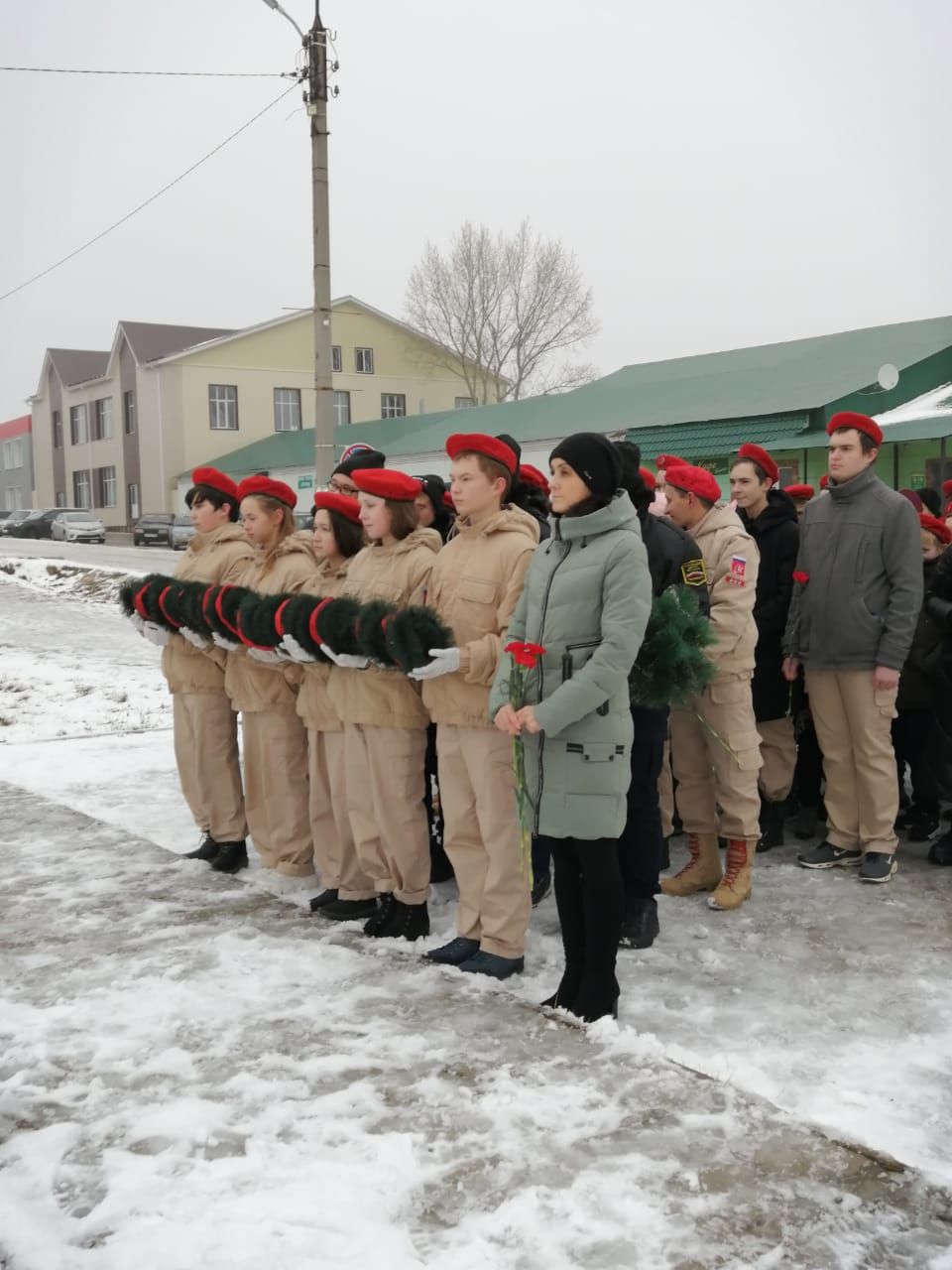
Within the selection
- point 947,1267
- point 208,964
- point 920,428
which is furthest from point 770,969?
point 920,428

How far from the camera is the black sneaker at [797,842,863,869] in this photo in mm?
5492

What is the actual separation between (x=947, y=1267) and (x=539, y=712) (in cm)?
178

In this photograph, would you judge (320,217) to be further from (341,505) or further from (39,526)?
(39,526)

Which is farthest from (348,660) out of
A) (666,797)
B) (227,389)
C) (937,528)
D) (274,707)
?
(227,389)

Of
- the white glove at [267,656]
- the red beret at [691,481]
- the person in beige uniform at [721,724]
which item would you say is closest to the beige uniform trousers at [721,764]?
the person in beige uniform at [721,724]

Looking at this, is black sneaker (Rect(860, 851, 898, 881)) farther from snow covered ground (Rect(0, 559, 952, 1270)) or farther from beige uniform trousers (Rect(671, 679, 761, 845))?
beige uniform trousers (Rect(671, 679, 761, 845))

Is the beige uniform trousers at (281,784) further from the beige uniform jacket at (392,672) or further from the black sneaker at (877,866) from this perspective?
the black sneaker at (877,866)

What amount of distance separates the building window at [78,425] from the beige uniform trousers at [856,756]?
50231 mm

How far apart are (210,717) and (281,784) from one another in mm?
624

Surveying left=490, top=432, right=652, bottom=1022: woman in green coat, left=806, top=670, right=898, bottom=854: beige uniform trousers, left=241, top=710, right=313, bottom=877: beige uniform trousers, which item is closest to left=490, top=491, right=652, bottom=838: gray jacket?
left=490, top=432, right=652, bottom=1022: woman in green coat

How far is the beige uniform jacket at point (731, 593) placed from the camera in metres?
5.03

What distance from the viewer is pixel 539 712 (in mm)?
3613

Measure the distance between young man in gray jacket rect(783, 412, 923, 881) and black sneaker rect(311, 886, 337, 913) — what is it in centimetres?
224

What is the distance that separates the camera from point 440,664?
409 cm
